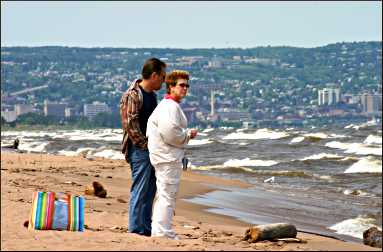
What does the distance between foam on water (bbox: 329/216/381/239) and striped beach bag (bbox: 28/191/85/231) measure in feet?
19.6

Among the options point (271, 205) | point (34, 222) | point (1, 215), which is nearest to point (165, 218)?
point (34, 222)

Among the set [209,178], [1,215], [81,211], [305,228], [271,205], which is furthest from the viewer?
Answer: [209,178]

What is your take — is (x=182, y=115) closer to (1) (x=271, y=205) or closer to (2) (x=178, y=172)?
(2) (x=178, y=172)

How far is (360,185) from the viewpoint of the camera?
25281mm

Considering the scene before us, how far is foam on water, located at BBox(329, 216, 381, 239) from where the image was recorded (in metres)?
14.7

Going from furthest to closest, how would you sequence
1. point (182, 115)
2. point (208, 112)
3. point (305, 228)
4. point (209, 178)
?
point (208, 112)
point (209, 178)
point (305, 228)
point (182, 115)

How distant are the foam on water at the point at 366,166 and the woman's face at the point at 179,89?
77.6 ft

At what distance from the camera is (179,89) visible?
29.0 ft

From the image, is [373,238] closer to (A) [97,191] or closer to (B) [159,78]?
(B) [159,78]

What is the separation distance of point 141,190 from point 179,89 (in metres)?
1.14

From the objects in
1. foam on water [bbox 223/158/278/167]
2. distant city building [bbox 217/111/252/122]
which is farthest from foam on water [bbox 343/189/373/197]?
distant city building [bbox 217/111/252/122]

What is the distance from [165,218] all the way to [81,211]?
2.96 ft

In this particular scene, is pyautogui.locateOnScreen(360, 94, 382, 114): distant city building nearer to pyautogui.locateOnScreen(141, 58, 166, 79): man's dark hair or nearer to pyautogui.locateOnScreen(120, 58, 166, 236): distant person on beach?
pyautogui.locateOnScreen(120, 58, 166, 236): distant person on beach

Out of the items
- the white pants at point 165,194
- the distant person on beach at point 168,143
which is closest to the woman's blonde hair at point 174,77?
the distant person on beach at point 168,143
